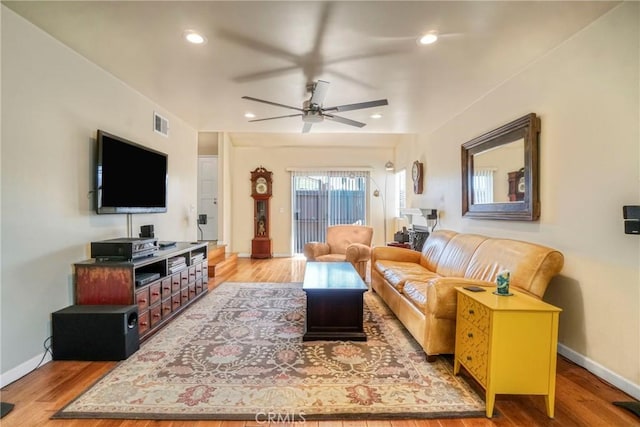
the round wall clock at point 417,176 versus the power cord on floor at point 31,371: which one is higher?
the round wall clock at point 417,176

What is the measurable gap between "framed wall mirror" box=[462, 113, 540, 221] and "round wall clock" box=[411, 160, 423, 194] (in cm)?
165

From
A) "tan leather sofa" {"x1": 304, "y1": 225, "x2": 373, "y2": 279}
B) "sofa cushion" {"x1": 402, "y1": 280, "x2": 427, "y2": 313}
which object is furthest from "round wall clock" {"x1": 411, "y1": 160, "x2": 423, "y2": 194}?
"sofa cushion" {"x1": 402, "y1": 280, "x2": 427, "y2": 313}

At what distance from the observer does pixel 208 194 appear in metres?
7.35

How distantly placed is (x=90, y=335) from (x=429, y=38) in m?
3.32

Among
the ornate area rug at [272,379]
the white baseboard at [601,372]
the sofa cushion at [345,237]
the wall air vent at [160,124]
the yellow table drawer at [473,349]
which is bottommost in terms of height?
the ornate area rug at [272,379]

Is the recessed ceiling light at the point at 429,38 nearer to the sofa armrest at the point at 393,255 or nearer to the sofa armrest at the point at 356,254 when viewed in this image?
the sofa armrest at the point at 393,255

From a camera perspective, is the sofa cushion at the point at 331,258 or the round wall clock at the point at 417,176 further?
the round wall clock at the point at 417,176

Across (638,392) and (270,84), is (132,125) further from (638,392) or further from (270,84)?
(638,392)

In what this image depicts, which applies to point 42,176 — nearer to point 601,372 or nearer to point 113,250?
point 113,250

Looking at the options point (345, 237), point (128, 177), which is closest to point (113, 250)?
point (128, 177)

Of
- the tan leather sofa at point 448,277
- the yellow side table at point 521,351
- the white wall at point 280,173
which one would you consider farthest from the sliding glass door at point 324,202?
the yellow side table at point 521,351

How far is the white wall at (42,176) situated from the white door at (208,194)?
14.1 feet

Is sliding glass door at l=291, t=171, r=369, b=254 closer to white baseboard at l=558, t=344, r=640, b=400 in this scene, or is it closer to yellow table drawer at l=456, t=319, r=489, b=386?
white baseboard at l=558, t=344, r=640, b=400

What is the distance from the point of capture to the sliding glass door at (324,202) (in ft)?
24.4
